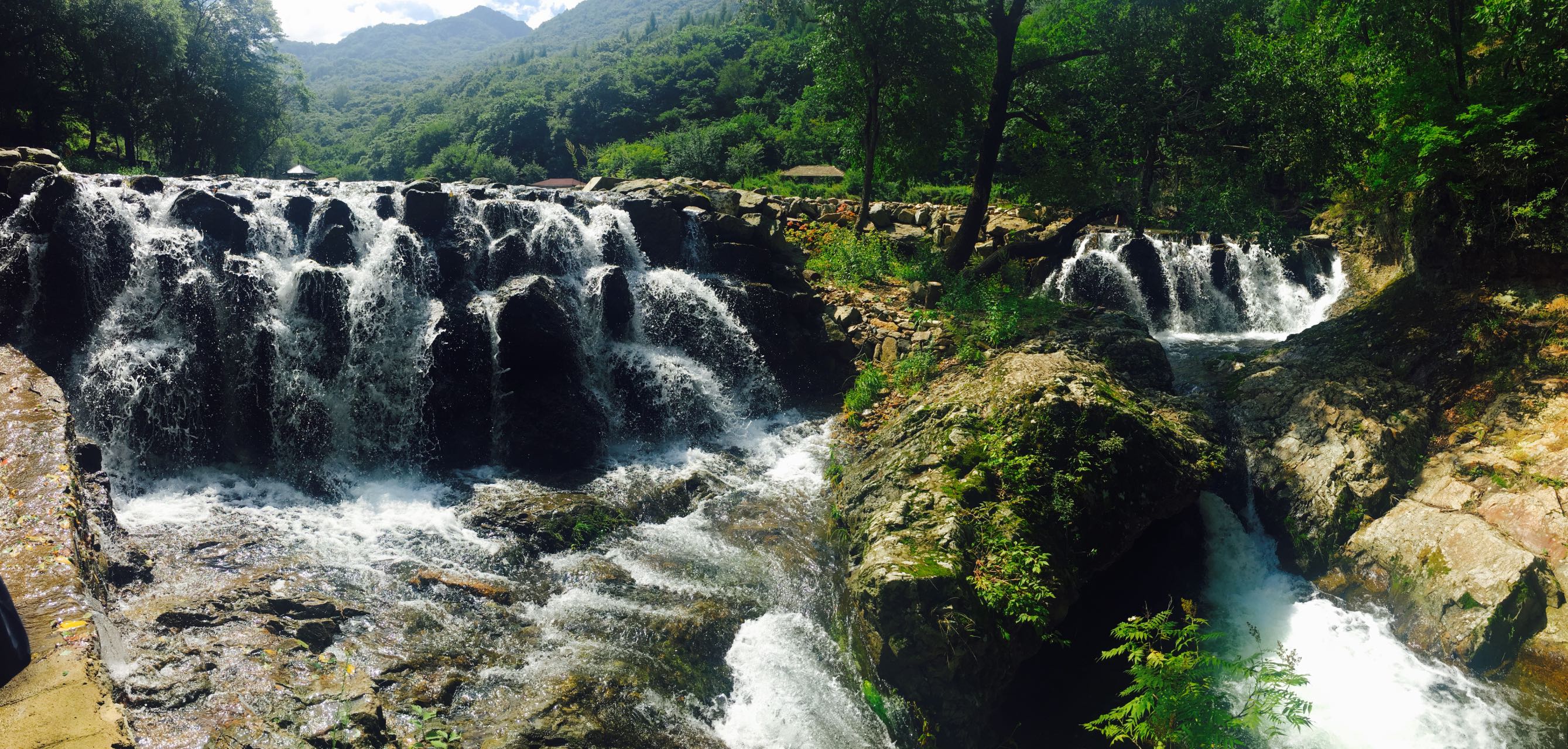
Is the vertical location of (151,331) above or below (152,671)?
above

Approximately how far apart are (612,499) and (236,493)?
4895 millimetres

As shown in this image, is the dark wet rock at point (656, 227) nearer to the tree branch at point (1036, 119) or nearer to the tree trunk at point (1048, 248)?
the tree trunk at point (1048, 248)

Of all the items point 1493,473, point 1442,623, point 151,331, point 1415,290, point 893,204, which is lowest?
point 1442,623

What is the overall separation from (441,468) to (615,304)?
4.23 metres

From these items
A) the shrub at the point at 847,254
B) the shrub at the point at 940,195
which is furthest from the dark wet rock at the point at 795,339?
the shrub at the point at 940,195

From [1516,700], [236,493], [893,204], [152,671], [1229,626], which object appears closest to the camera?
[152,671]

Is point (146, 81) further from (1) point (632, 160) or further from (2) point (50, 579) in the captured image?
(2) point (50, 579)

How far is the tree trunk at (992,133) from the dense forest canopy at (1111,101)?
0.06 m

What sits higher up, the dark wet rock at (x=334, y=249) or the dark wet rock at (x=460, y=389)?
the dark wet rock at (x=334, y=249)

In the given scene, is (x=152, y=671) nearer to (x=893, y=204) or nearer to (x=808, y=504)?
(x=808, y=504)

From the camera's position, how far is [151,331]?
32.8 feet

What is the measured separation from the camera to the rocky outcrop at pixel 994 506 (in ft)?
19.0

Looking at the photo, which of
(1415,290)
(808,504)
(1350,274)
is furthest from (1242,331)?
(808,504)

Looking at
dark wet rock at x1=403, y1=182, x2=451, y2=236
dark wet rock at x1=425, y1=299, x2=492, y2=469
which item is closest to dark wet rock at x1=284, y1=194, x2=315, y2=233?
dark wet rock at x1=403, y1=182, x2=451, y2=236
